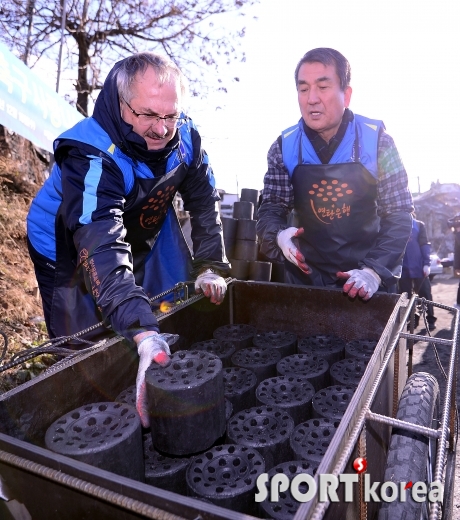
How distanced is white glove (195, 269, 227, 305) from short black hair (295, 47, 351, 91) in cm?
133

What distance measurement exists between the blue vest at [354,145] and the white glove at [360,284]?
2.33 ft

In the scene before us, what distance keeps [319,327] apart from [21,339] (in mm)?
3776

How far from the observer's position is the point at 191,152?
261cm

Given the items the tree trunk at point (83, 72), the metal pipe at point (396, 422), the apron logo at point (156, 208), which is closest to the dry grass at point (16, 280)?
the apron logo at point (156, 208)

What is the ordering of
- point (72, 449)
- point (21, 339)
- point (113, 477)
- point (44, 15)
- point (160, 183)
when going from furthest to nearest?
point (44, 15) < point (21, 339) < point (160, 183) < point (72, 449) < point (113, 477)

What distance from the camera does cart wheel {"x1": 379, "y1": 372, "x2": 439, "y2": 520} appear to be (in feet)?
4.50

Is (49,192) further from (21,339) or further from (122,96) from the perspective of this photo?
(21,339)

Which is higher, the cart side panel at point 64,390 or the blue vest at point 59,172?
the blue vest at point 59,172

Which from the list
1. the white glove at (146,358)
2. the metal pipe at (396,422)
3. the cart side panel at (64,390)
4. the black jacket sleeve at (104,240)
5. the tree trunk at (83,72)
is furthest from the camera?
the tree trunk at (83,72)

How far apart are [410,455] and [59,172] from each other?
84.6 inches

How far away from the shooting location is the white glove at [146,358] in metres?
1.49

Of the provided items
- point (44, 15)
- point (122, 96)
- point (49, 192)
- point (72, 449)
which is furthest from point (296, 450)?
point (44, 15)

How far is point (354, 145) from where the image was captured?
2674mm

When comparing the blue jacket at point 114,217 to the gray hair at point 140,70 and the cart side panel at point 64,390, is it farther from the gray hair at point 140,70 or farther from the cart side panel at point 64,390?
the cart side panel at point 64,390
